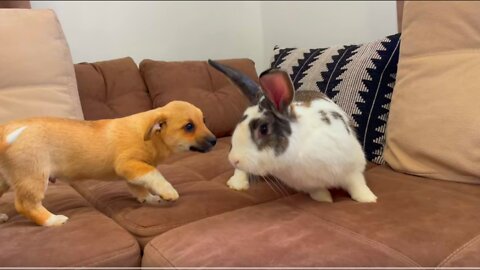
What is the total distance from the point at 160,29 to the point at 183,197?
1.65 meters

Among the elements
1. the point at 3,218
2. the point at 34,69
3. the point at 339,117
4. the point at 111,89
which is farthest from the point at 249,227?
the point at 111,89

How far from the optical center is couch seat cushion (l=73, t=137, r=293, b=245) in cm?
114

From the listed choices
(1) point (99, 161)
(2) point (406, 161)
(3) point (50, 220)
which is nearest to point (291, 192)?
(2) point (406, 161)

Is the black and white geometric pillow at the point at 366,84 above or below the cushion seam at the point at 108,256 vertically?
above

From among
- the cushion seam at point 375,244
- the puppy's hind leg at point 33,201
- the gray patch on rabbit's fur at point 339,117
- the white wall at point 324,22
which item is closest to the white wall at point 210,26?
the white wall at point 324,22

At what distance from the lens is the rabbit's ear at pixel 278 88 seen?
1069mm

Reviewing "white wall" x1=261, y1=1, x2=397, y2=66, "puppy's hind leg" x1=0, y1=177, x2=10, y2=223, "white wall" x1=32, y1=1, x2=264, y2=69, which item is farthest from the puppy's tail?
"white wall" x1=261, y1=1, x2=397, y2=66

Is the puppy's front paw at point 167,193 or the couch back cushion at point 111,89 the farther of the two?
the couch back cushion at point 111,89

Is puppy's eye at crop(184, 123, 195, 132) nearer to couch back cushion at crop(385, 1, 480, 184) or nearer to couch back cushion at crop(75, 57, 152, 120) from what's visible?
couch back cushion at crop(385, 1, 480, 184)

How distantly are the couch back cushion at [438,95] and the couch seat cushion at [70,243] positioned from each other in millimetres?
910

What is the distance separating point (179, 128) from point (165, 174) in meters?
0.35

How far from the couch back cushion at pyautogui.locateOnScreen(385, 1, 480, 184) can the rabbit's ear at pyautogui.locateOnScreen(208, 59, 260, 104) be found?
531 millimetres

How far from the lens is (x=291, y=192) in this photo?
136 centimetres

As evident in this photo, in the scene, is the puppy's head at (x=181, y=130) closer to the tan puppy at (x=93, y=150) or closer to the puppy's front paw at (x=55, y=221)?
the tan puppy at (x=93, y=150)
